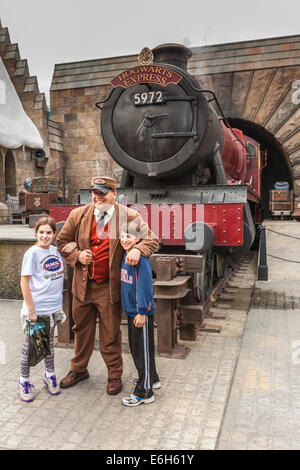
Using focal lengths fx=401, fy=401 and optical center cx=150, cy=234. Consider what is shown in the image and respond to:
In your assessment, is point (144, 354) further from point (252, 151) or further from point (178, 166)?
point (252, 151)

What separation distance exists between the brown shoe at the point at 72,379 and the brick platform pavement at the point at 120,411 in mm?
44

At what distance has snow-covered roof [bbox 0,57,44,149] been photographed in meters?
12.1

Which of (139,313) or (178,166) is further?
(178,166)

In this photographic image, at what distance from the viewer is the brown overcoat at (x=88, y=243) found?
2.76 m

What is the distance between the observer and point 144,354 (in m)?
2.73

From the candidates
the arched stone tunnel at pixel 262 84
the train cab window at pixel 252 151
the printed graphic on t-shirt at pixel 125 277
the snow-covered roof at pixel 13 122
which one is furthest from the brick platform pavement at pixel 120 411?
the arched stone tunnel at pixel 262 84

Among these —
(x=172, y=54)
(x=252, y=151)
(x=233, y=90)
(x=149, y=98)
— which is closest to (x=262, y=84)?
(x=233, y=90)

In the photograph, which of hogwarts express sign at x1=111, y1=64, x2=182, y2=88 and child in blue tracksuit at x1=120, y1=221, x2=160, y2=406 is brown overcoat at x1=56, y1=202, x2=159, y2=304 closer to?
child in blue tracksuit at x1=120, y1=221, x2=160, y2=406

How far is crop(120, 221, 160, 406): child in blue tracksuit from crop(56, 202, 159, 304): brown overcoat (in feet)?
0.17

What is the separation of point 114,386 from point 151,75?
3.09m

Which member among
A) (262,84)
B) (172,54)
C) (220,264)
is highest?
(262,84)

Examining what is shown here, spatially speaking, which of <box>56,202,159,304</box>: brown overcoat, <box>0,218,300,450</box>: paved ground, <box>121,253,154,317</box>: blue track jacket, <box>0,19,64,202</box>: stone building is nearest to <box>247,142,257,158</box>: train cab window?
<box>0,218,300,450</box>: paved ground
